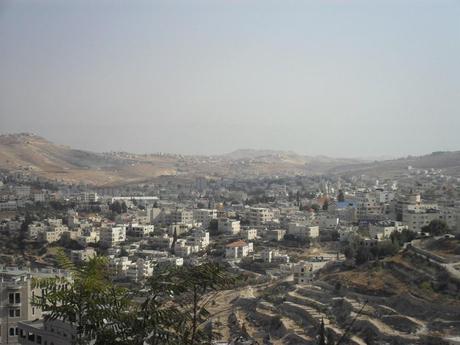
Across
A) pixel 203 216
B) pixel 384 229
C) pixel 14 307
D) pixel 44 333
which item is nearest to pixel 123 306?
pixel 44 333

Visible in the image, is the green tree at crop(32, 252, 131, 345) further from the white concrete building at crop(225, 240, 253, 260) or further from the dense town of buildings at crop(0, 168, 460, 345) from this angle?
the white concrete building at crop(225, 240, 253, 260)

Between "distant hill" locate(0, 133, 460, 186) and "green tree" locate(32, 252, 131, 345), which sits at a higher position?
"green tree" locate(32, 252, 131, 345)

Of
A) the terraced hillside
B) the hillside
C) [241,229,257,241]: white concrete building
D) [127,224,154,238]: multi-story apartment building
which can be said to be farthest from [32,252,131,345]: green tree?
the hillside

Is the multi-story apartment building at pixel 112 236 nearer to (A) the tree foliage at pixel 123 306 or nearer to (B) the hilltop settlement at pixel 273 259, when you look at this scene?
(B) the hilltop settlement at pixel 273 259

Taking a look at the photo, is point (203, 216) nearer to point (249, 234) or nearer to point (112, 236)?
point (249, 234)

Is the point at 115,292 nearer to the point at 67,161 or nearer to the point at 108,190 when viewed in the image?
the point at 108,190

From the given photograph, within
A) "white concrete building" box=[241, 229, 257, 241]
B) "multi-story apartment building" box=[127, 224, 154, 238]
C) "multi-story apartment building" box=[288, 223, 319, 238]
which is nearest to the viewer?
"multi-story apartment building" box=[288, 223, 319, 238]

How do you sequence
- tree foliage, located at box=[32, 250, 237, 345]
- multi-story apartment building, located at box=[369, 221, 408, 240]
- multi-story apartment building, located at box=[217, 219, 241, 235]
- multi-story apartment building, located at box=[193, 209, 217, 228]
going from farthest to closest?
multi-story apartment building, located at box=[193, 209, 217, 228], multi-story apartment building, located at box=[217, 219, 241, 235], multi-story apartment building, located at box=[369, 221, 408, 240], tree foliage, located at box=[32, 250, 237, 345]

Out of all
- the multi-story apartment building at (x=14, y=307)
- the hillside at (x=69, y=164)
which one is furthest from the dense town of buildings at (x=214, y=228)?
the hillside at (x=69, y=164)

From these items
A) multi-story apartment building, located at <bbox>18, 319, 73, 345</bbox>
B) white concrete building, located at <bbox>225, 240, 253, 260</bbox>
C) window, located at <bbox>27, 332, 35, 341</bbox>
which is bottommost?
white concrete building, located at <bbox>225, 240, 253, 260</bbox>
